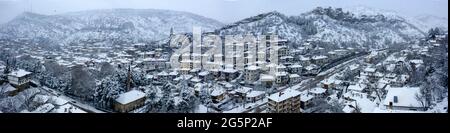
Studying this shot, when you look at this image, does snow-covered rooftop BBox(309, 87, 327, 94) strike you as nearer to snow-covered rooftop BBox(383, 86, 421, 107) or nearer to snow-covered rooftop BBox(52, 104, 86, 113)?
snow-covered rooftop BBox(383, 86, 421, 107)

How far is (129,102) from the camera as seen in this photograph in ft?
16.8

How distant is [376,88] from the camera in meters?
5.88

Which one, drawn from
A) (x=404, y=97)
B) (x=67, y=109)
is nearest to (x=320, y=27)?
(x=404, y=97)

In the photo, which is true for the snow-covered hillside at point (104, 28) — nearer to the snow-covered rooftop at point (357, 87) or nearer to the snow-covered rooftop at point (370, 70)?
the snow-covered rooftop at point (357, 87)

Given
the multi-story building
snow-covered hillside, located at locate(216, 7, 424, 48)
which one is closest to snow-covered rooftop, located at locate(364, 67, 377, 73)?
the multi-story building

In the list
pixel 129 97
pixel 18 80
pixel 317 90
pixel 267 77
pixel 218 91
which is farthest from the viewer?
pixel 267 77

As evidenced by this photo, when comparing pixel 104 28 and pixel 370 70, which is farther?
pixel 104 28

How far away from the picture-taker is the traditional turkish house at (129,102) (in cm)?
457

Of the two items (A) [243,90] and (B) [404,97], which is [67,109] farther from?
(A) [243,90]

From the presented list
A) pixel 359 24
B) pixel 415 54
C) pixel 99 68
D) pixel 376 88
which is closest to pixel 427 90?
pixel 376 88

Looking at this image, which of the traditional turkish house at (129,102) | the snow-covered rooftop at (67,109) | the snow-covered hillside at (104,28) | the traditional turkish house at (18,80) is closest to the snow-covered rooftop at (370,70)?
the snow-covered hillside at (104,28)
